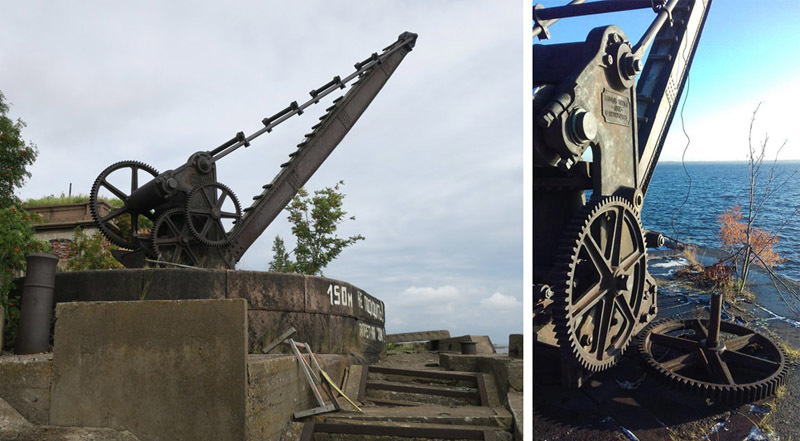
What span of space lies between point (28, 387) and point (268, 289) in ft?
7.01

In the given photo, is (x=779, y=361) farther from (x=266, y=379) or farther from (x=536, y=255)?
(x=266, y=379)

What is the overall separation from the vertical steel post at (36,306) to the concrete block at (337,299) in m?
2.33

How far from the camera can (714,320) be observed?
326 cm

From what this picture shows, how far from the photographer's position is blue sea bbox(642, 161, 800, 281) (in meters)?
3.30

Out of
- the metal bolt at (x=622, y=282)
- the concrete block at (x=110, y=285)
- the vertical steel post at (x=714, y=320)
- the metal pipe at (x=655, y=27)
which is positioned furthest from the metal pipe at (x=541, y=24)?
the concrete block at (x=110, y=285)

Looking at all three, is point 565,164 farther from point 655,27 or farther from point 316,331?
point 316,331

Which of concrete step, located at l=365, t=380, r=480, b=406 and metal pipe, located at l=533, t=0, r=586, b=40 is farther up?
metal pipe, located at l=533, t=0, r=586, b=40

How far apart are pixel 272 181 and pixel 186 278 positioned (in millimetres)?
2790

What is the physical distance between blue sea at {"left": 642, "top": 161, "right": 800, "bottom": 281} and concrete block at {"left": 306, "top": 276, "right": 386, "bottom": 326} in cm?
384

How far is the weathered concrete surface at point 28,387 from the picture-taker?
4734 millimetres

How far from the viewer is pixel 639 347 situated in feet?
11.1

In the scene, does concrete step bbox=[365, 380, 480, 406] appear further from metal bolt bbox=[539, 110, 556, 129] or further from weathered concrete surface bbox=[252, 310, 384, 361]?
metal bolt bbox=[539, 110, 556, 129]

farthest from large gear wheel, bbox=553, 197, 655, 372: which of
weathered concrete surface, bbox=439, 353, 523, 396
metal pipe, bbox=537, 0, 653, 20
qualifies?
weathered concrete surface, bbox=439, 353, 523, 396

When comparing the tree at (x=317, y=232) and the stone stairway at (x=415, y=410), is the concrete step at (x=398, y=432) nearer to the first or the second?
the stone stairway at (x=415, y=410)
